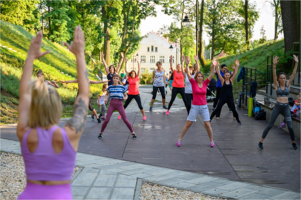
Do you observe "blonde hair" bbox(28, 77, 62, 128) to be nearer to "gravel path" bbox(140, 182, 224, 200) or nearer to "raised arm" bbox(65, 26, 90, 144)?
"raised arm" bbox(65, 26, 90, 144)

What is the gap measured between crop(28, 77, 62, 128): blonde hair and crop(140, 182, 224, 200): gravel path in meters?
3.23

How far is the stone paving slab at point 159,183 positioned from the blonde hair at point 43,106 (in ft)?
10.2

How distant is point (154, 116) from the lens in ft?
45.4

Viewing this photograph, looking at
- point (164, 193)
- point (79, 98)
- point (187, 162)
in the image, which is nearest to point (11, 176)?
point (164, 193)

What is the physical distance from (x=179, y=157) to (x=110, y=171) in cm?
182

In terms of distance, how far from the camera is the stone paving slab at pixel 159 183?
5.12m

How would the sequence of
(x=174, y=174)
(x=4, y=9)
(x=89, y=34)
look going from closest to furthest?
(x=174, y=174) < (x=4, y=9) < (x=89, y=34)

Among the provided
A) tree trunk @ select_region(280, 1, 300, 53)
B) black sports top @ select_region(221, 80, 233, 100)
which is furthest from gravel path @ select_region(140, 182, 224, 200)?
tree trunk @ select_region(280, 1, 300, 53)

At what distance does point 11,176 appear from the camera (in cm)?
601

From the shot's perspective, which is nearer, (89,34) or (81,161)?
(81,161)

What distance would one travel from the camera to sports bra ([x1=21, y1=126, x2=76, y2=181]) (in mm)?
2059

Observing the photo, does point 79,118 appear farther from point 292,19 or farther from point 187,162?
point 292,19

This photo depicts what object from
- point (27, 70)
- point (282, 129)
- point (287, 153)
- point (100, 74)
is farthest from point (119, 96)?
point (100, 74)

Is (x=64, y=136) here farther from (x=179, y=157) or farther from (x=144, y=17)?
(x=144, y=17)
